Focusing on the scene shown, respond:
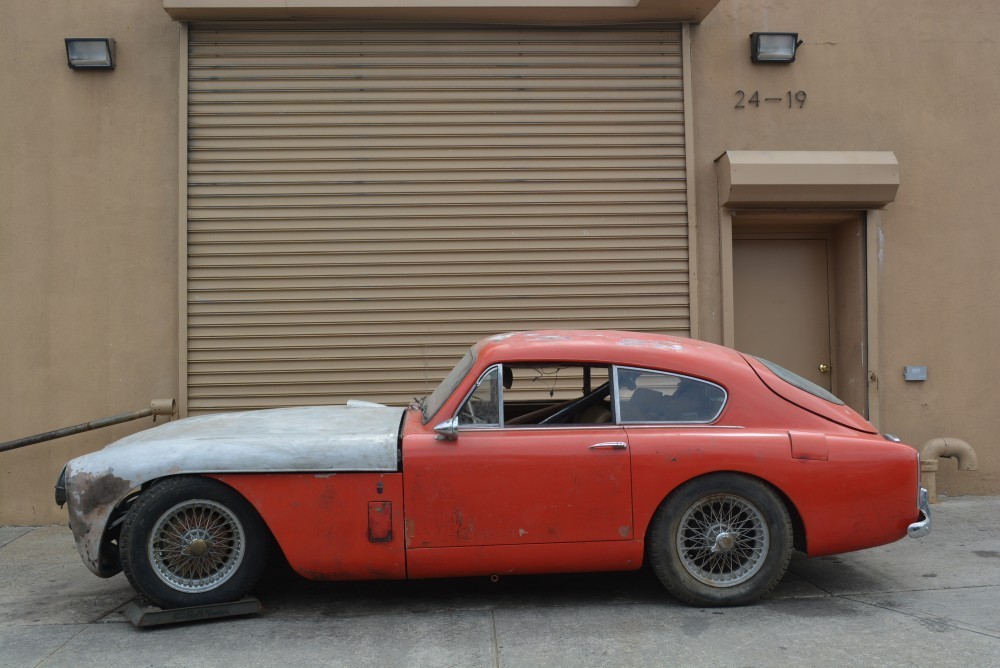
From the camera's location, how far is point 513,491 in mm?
4723

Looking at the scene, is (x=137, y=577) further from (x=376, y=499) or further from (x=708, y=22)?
(x=708, y=22)

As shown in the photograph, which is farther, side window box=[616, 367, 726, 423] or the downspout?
the downspout

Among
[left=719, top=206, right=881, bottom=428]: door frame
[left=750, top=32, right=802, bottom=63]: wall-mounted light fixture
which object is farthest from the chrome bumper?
[left=750, top=32, right=802, bottom=63]: wall-mounted light fixture

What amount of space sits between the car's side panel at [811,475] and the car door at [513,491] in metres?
0.16

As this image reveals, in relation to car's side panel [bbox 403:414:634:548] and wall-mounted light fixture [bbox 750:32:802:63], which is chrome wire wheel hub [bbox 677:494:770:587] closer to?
car's side panel [bbox 403:414:634:548]

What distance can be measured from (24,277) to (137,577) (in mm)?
4117

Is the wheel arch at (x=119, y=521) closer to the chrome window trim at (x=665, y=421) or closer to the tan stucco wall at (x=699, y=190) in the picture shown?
the chrome window trim at (x=665, y=421)

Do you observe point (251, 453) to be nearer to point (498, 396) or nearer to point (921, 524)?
point (498, 396)

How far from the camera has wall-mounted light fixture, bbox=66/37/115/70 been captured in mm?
7570

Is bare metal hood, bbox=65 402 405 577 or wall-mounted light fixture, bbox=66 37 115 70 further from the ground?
wall-mounted light fixture, bbox=66 37 115 70

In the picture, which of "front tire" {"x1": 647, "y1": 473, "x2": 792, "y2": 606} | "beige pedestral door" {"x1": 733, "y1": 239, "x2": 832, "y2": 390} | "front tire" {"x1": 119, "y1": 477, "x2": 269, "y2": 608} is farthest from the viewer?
"beige pedestral door" {"x1": 733, "y1": 239, "x2": 832, "y2": 390}

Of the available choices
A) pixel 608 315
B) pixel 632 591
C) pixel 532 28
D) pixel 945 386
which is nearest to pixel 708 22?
pixel 532 28

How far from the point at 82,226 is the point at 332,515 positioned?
Answer: 4.49 meters

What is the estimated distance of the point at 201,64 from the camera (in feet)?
25.3
